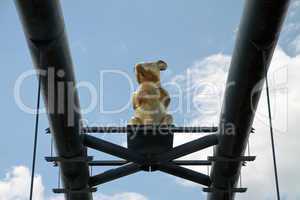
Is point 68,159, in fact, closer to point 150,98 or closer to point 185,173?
point 150,98

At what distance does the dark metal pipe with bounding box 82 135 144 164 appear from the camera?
1043 centimetres

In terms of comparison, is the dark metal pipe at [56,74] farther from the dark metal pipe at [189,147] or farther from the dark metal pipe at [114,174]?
the dark metal pipe at [189,147]

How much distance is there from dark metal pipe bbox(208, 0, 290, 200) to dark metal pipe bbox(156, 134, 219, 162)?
18cm

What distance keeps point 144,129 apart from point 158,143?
0.36 m

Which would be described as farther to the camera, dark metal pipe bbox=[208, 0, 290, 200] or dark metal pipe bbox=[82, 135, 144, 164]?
dark metal pipe bbox=[82, 135, 144, 164]

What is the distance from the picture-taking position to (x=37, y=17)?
7227mm

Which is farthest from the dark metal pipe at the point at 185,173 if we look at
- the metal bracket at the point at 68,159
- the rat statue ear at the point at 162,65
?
the rat statue ear at the point at 162,65

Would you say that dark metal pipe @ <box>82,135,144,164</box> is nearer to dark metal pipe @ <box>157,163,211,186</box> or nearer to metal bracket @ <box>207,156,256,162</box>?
dark metal pipe @ <box>157,163,211,186</box>

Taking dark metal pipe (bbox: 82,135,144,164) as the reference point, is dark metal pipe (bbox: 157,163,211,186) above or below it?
below

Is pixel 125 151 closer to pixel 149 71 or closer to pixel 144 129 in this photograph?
pixel 144 129

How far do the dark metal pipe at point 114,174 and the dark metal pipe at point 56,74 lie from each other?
370 millimetres

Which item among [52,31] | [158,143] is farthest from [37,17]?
[158,143]

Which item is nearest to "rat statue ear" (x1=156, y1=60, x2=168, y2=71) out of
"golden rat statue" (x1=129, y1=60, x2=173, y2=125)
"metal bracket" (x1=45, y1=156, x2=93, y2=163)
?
"golden rat statue" (x1=129, y1=60, x2=173, y2=125)

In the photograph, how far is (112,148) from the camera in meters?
10.5
